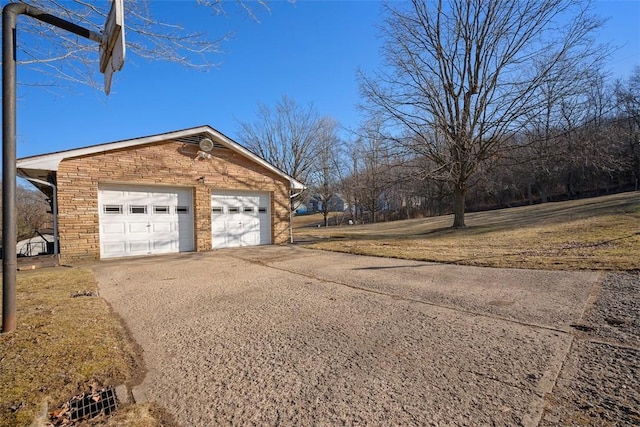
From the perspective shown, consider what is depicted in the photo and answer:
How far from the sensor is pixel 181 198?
10898mm

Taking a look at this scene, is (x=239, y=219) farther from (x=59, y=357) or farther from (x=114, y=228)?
(x=59, y=357)

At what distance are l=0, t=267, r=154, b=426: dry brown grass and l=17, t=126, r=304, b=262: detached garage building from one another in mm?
5720

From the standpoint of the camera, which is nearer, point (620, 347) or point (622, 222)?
point (620, 347)

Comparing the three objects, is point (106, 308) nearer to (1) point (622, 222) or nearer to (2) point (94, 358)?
(2) point (94, 358)

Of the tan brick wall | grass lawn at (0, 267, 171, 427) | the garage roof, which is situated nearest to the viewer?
grass lawn at (0, 267, 171, 427)

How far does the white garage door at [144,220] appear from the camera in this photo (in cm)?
958

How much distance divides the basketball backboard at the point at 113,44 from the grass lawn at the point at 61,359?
2.75 m

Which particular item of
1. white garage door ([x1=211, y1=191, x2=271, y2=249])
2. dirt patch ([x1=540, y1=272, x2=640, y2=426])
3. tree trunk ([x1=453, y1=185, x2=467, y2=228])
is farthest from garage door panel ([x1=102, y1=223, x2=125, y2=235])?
tree trunk ([x1=453, y1=185, x2=467, y2=228])

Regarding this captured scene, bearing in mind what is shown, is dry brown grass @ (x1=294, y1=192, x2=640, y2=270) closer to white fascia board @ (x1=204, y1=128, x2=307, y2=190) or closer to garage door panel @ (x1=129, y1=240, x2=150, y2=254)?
white fascia board @ (x1=204, y1=128, x2=307, y2=190)

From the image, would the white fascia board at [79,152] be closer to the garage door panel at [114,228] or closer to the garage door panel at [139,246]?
the garage door panel at [114,228]

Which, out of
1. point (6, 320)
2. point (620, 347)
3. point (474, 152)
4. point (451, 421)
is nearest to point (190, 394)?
point (451, 421)

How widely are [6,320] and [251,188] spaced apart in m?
9.42

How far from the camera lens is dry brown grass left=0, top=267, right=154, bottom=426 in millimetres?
2020

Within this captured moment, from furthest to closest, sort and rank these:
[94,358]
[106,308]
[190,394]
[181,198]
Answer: [181,198]
[106,308]
[94,358]
[190,394]
